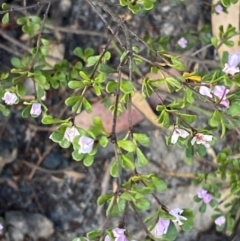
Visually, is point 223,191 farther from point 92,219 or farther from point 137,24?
point 137,24

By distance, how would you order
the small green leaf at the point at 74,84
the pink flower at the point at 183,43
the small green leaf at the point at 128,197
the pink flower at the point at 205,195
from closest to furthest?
the small green leaf at the point at 128,197, the small green leaf at the point at 74,84, the pink flower at the point at 205,195, the pink flower at the point at 183,43

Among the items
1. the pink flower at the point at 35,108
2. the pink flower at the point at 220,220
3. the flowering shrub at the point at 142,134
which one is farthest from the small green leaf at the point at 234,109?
the pink flower at the point at 220,220

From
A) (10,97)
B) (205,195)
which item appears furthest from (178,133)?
(205,195)

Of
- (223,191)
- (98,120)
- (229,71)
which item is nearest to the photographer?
(98,120)

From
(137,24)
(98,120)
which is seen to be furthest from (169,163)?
(98,120)

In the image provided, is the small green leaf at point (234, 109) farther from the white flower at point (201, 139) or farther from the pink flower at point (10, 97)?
the pink flower at point (10, 97)

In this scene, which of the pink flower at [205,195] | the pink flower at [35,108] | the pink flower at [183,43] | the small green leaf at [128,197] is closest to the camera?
the small green leaf at [128,197]
